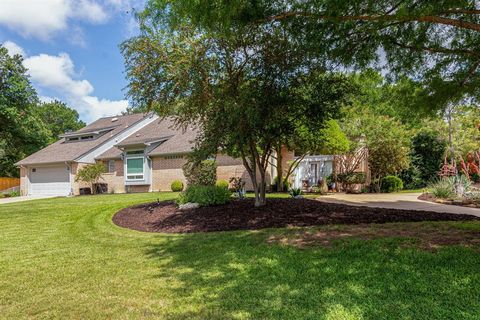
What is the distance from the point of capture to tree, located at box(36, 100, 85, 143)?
46.8 metres

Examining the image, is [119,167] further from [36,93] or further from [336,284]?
[336,284]

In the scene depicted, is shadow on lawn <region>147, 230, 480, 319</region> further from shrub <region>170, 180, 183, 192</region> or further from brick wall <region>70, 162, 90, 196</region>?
brick wall <region>70, 162, 90, 196</region>

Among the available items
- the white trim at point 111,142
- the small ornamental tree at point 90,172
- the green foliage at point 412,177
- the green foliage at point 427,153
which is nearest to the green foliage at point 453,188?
the green foliage at point 412,177

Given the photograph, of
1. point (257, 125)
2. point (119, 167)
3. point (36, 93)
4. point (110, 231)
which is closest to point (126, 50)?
point (257, 125)

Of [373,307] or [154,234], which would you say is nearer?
[373,307]

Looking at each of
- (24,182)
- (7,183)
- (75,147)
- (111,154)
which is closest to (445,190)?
(111,154)

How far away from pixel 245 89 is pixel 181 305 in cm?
577

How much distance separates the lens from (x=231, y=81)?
28.0 ft

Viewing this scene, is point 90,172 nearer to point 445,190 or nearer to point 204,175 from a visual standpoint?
point 204,175

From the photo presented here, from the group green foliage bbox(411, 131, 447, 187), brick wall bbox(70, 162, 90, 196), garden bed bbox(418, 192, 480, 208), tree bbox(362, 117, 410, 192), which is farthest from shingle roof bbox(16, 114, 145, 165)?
garden bed bbox(418, 192, 480, 208)

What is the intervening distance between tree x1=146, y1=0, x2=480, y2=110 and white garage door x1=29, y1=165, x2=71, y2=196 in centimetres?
2313

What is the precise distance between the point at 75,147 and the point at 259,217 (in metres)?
23.9

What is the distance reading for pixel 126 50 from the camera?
8.27m

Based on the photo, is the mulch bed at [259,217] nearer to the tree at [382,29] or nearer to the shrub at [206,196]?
the shrub at [206,196]
